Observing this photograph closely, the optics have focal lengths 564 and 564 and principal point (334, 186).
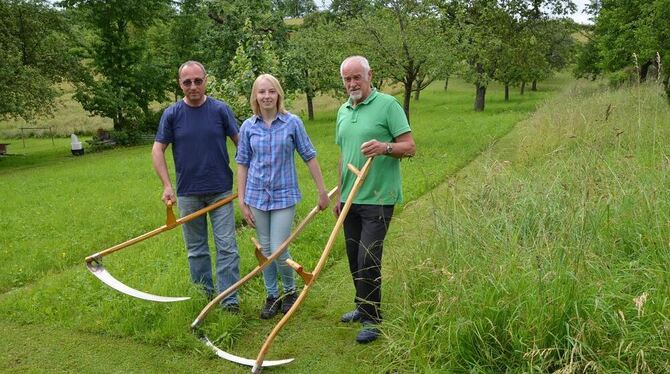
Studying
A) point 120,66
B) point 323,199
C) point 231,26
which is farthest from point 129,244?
point 120,66

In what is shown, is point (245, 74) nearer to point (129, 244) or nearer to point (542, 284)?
point (129, 244)

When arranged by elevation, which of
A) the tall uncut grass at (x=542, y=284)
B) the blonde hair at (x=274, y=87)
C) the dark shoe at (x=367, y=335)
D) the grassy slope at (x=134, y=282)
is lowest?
the grassy slope at (x=134, y=282)

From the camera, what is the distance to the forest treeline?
15.3 meters

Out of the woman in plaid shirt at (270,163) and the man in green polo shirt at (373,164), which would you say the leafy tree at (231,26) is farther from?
the man in green polo shirt at (373,164)

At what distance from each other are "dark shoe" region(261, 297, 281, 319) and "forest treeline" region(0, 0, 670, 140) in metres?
6.15

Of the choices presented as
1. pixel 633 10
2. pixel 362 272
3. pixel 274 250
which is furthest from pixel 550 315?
pixel 633 10

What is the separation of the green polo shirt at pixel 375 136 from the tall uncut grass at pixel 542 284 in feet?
1.52

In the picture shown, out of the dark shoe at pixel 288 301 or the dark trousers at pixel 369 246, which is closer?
the dark trousers at pixel 369 246

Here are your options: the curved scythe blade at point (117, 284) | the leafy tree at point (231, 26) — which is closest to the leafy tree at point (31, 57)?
the leafy tree at point (231, 26)

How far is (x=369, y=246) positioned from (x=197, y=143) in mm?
1605

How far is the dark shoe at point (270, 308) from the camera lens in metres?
4.64

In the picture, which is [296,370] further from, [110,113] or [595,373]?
[110,113]

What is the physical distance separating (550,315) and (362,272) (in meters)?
1.38

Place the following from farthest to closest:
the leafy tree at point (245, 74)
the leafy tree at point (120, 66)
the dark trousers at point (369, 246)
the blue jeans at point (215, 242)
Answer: the leafy tree at point (120, 66)
the leafy tree at point (245, 74)
the blue jeans at point (215, 242)
the dark trousers at point (369, 246)
